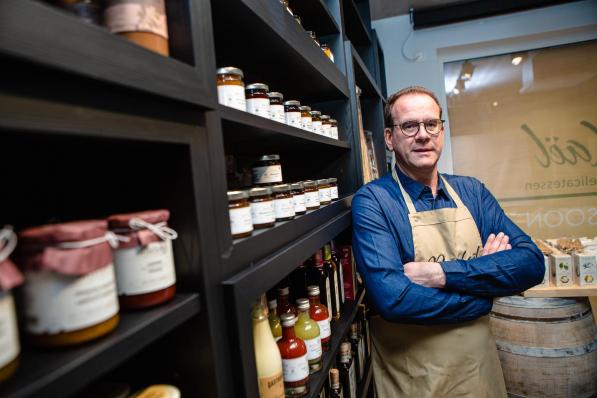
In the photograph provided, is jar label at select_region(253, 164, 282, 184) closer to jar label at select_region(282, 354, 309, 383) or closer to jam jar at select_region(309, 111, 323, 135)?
jam jar at select_region(309, 111, 323, 135)

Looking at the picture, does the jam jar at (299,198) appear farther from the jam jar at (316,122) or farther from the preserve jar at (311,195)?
the jam jar at (316,122)

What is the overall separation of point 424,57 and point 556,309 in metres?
2.59

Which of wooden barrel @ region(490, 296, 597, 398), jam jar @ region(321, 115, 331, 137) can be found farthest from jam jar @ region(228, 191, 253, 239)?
wooden barrel @ region(490, 296, 597, 398)

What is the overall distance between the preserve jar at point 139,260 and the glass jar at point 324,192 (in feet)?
3.02

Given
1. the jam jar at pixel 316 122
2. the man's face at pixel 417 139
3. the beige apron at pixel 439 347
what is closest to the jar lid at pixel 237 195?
the jam jar at pixel 316 122

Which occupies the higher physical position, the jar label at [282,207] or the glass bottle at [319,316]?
the jar label at [282,207]

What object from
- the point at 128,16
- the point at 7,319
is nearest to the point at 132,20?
the point at 128,16

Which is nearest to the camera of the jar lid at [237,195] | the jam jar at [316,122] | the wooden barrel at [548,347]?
the jar lid at [237,195]

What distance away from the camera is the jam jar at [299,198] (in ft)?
3.88

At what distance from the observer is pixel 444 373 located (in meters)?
1.53

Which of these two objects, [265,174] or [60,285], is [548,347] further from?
[60,285]

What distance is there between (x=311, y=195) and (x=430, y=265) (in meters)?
0.57

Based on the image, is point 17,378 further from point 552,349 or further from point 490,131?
point 490,131

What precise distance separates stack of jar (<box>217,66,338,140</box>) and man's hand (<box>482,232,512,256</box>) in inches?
34.8
